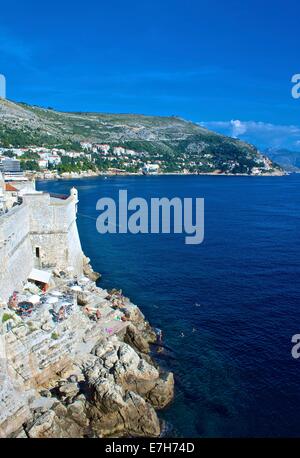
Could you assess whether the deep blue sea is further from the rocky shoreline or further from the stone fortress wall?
the stone fortress wall

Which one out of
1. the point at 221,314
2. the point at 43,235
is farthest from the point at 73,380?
the point at 221,314

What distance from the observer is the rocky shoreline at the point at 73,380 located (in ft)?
55.5

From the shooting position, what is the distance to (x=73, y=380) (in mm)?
20188

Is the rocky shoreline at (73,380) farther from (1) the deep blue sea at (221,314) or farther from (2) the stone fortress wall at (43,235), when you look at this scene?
(2) the stone fortress wall at (43,235)

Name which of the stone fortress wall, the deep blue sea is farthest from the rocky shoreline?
the stone fortress wall

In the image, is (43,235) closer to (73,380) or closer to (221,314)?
(73,380)

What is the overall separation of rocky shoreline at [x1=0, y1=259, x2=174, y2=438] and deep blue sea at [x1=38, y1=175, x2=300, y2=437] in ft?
5.02

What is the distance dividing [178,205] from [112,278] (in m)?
51.9

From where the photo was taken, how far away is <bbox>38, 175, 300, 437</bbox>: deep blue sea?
2031 centimetres

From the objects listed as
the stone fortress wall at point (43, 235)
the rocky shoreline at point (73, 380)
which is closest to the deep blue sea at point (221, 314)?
the rocky shoreline at point (73, 380)

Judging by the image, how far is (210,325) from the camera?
28812mm

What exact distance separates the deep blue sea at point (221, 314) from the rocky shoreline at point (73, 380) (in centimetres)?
153

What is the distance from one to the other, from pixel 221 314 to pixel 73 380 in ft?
43.3
